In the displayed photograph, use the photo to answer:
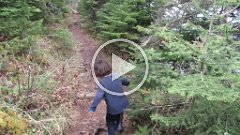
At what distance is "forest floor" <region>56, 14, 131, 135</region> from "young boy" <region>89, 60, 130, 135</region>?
0.64 m

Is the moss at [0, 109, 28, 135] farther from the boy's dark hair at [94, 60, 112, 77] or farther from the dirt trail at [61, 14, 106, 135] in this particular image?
the boy's dark hair at [94, 60, 112, 77]

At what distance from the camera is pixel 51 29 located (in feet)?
39.7

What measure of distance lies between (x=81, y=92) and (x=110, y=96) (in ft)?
10.2

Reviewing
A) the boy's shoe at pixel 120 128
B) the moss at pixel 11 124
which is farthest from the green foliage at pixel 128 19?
the moss at pixel 11 124

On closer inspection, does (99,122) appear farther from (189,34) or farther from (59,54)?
(59,54)

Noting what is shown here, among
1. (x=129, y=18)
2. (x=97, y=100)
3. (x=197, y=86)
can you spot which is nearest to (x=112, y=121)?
(x=97, y=100)

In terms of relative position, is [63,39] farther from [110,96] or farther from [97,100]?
[97,100]

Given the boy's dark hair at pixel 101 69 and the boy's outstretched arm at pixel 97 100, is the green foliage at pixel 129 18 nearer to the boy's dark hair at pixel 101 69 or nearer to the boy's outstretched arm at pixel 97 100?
the boy's dark hair at pixel 101 69

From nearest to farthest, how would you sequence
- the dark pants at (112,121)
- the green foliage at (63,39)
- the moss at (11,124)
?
the moss at (11,124), the dark pants at (112,121), the green foliage at (63,39)

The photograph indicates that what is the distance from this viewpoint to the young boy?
221 inches

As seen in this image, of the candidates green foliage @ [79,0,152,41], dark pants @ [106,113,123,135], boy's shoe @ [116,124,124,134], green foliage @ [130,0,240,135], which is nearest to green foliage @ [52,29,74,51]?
green foliage @ [79,0,152,41]

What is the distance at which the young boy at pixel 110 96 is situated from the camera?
5.61 meters

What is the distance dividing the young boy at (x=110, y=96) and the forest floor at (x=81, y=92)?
2.10 ft

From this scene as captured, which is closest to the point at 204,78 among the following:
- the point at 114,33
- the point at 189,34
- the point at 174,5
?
the point at 189,34
